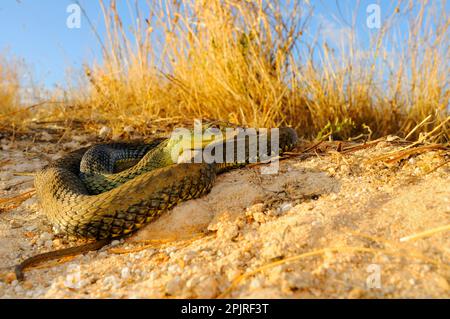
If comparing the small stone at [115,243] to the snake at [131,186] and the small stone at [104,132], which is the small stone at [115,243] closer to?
the snake at [131,186]

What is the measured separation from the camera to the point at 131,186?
3.25m

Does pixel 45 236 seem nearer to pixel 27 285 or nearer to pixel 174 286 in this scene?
pixel 27 285

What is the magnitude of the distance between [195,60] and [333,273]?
490cm

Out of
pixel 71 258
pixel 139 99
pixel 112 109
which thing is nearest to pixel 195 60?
pixel 139 99

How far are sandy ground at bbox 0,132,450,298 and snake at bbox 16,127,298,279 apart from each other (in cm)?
9

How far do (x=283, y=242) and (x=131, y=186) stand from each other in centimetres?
133

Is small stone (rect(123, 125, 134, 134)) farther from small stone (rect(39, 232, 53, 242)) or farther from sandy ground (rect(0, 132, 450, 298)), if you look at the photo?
small stone (rect(39, 232, 53, 242))

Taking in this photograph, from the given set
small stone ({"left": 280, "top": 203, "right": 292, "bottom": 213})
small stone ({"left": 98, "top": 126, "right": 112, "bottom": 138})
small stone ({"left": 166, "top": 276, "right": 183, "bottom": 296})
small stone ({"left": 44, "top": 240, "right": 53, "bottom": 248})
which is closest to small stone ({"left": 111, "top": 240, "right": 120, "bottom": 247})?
small stone ({"left": 44, "top": 240, "right": 53, "bottom": 248})

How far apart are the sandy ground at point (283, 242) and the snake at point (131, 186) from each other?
0.29 feet

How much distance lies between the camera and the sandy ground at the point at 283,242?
2.09m

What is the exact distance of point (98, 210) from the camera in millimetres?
3178

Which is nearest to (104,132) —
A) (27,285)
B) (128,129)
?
(128,129)
